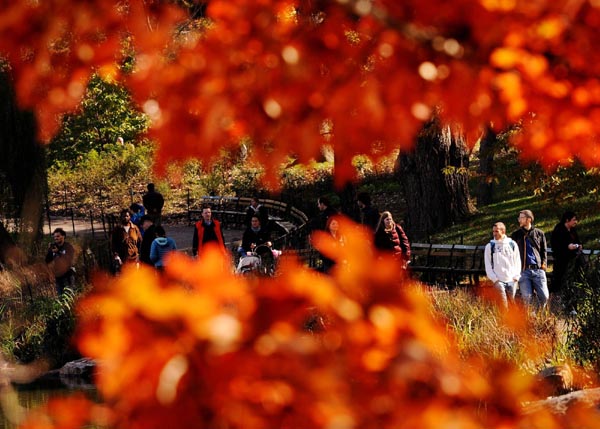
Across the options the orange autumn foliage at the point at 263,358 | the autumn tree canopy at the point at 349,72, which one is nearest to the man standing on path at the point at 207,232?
the autumn tree canopy at the point at 349,72

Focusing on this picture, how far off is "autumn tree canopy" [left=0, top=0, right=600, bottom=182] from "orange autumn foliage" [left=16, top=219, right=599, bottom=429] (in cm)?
85

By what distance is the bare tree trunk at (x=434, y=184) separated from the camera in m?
23.5

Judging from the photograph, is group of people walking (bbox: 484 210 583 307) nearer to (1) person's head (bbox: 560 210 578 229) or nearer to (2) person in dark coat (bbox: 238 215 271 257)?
(1) person's head (bbox: 560 210 578 229)

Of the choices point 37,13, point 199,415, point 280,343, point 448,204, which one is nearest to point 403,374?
point 280,343

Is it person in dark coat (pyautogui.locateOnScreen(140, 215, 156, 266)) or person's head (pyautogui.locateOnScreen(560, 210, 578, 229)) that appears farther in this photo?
person in dark coat (pyautogui.locateOnScreen(140, 215, 156, 266))

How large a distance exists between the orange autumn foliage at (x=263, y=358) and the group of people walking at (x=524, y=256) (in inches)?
388

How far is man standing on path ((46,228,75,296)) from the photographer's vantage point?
1709cm

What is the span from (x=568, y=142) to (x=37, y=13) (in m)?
2.21

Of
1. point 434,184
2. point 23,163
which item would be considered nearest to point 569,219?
point 434,184

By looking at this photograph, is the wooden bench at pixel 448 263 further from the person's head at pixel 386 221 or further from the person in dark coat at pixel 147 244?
the person in dark coat at pixel 147 244

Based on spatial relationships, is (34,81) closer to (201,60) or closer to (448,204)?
(201,60)

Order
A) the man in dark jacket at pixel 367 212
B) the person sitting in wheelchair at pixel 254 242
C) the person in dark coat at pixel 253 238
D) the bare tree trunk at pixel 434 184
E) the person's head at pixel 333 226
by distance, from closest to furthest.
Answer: the person's head at pixel 333 226 → the man in dark jacket at pixel 367 212 → the person sitting in wheelchair at pixel 254 242 → the person in dark coat at pixel 253 238 → the bare tree trunk at pixel 434 184

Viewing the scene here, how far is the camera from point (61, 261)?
56.0 ft

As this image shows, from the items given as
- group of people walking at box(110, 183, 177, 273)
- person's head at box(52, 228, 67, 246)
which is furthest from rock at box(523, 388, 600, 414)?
person's head at box(52, 228, 67, 246)
